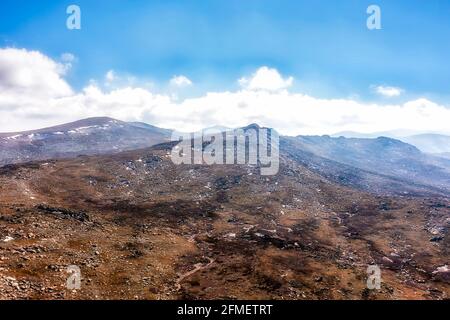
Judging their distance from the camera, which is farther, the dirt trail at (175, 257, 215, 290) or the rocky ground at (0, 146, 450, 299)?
the dirt trail at (175, 257, 215, 290)

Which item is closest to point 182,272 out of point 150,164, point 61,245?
point 61,245

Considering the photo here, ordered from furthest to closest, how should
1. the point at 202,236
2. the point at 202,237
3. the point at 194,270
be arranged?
the point at 202,236
the point at 202,237
the point at 194,270

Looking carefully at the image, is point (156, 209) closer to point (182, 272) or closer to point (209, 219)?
point (209, 219)

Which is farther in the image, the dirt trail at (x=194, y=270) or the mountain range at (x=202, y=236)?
the dirt trail at (x=194, y=270)

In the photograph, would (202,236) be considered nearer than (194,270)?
No

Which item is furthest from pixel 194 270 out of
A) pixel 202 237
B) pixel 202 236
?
pixel 202 236

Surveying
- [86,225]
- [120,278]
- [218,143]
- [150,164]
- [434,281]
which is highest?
[218,143]

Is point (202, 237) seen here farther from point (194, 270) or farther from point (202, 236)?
point (194, 270)

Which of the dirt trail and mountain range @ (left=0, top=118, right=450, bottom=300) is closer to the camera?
mountain range @ (left=0, top=118, right=450, bottom=300)
